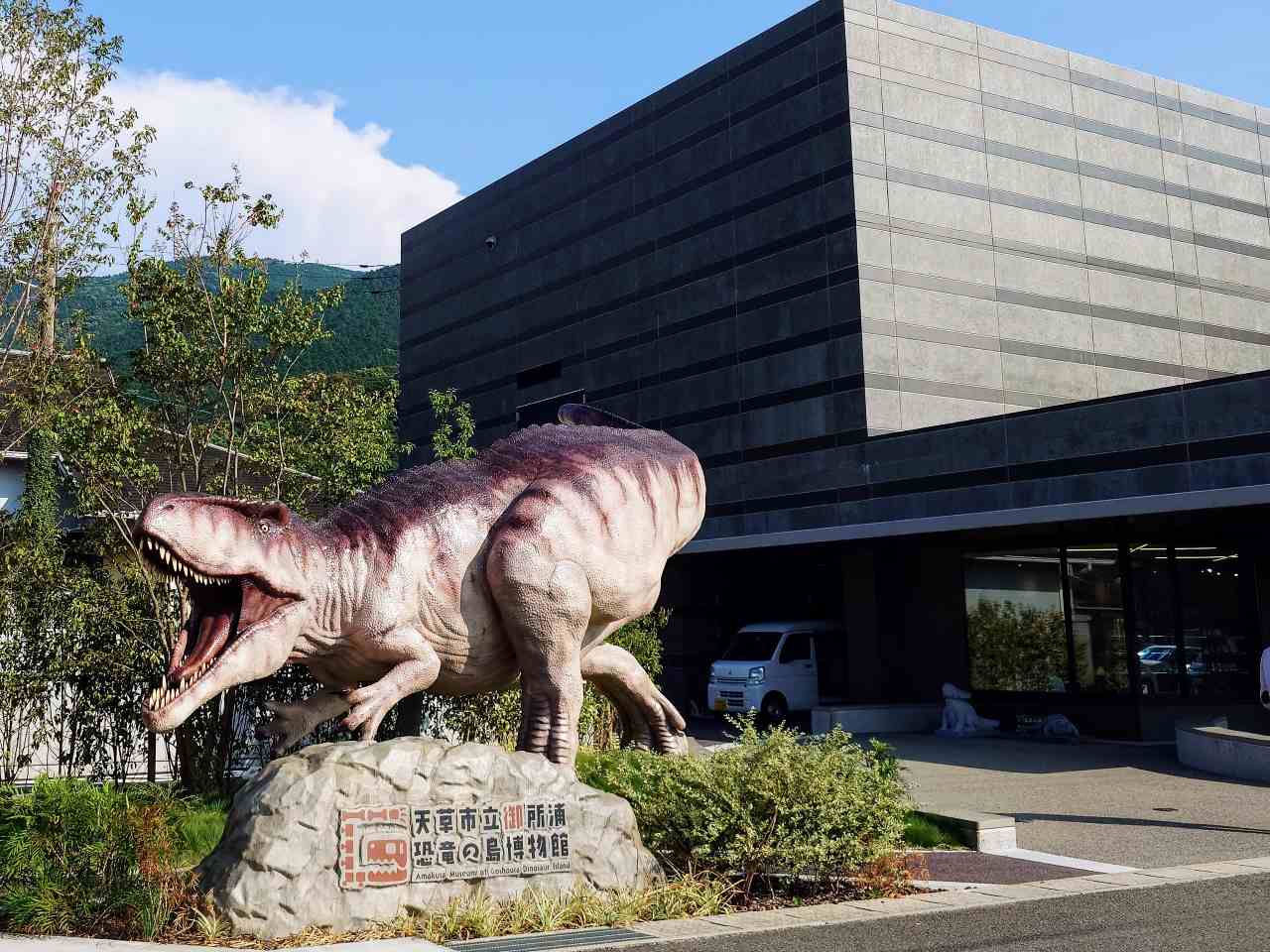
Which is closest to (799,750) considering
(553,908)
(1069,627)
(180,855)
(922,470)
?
(553,908)

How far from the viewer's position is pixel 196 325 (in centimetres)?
1006

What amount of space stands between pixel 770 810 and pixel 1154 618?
1349cm

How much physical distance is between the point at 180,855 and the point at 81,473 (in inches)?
158

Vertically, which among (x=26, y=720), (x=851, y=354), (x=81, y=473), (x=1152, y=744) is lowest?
(x=1152, y=744)

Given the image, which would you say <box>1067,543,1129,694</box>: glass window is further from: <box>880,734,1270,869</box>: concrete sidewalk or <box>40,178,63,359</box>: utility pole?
<box>40,178,63,359</box>: utility pole

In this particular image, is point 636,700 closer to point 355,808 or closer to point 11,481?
point 355,808

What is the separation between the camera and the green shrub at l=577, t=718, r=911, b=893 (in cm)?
744

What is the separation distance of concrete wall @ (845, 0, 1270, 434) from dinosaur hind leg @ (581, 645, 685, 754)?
12467mm

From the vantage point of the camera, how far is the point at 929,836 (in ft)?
31.5

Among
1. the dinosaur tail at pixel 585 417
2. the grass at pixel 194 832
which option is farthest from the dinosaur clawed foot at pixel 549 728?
the dinosaur tail at pixel 585 417

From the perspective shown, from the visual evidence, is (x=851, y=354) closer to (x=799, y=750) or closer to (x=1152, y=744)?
(x=1152, y=744)

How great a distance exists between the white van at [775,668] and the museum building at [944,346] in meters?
0.68

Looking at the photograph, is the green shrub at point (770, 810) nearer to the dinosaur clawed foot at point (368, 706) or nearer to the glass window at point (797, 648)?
the dinosaur clawed foot at point (368, 706)

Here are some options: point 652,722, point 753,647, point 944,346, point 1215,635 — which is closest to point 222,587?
point 652,722
